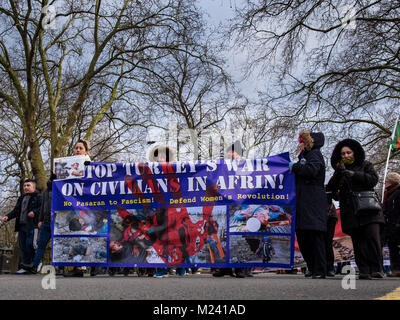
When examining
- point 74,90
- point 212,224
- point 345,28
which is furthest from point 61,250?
point 74,90

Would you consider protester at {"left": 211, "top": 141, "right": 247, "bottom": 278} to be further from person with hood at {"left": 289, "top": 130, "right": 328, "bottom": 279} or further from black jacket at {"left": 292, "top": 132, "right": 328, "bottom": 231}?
black jacket at {"left": 292, "top": 132, "right": 328, "bottom": 231}

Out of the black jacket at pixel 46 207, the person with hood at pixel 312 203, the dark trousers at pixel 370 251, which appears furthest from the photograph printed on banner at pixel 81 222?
the dark trousers at pixel 370 251

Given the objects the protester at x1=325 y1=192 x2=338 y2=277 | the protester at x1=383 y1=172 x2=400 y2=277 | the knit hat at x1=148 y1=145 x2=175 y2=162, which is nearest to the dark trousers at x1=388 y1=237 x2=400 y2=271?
the protester at x1=383 y1=172 x2=400 y2=277

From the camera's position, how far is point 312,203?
720 centimetres

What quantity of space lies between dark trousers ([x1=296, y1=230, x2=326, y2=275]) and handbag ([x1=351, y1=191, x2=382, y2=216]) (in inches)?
22.3

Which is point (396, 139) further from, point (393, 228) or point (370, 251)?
point (370, 251)

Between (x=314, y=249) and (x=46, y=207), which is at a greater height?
(x=46, y=207)

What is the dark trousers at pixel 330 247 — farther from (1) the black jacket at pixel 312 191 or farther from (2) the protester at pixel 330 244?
(1) the black jacket at pixel 312 191

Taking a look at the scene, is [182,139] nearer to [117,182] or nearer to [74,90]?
[74,90]

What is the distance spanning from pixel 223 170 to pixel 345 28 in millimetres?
7590

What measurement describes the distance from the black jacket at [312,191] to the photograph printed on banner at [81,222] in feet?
9.13

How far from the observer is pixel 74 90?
65.9 feet

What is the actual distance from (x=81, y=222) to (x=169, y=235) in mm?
1368

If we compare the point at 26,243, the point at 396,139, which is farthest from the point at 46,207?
the point at 396,139
